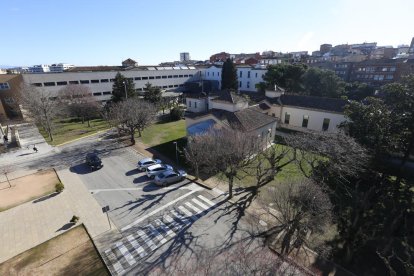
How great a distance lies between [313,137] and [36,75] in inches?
2478

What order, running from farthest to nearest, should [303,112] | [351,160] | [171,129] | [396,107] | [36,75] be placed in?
[36,75] < [171,129] < [303,112] < [396,107] < [351,160]

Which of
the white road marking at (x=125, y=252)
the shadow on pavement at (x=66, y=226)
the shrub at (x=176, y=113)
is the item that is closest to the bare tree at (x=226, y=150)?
the white road marking at (x=125, y=252)

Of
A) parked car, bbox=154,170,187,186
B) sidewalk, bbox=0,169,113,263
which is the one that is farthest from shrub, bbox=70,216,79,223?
parked car, bbox=154,170,187,186

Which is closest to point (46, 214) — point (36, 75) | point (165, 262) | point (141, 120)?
point (165, 262)

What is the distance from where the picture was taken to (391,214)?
66.1 ft

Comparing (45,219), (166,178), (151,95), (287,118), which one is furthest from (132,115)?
(287,118)

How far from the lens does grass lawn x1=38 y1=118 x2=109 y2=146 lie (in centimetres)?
4209

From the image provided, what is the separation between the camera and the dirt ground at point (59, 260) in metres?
15.4

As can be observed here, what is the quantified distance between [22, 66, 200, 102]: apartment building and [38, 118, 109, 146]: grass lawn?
27.5 feet

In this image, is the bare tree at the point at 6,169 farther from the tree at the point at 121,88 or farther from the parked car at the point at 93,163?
the tree at the point at 121,88

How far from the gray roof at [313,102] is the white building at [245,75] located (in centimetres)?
3275

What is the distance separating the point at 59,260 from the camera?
53.2 ft

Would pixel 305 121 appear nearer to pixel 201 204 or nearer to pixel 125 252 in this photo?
pixel 201 204

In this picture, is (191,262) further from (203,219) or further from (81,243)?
(81,243)
